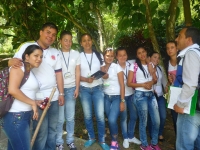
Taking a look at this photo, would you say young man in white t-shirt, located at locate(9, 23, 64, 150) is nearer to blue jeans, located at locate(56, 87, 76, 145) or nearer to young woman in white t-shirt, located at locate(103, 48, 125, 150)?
blue jeans, located at locate(56, 87, 76, 145)

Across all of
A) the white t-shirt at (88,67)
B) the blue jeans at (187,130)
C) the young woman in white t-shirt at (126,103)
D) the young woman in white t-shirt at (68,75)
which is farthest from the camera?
the young woman in white t-shirt at (126,103)

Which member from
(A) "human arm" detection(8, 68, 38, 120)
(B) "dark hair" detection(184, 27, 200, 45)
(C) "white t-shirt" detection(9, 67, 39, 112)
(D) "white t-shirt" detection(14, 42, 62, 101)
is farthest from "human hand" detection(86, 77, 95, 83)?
(B) "dark hair" detection(184, 27, 200, 45)

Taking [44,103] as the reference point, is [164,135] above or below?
below

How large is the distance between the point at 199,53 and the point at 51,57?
161cm

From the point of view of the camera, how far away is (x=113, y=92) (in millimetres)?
3209

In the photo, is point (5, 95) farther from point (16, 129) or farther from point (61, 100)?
point (61, 100)

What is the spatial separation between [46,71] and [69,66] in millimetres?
505

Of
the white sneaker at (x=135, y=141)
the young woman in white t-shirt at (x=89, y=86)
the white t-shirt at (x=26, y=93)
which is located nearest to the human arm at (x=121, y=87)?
the young woman in white t-shirt at (x=89, y=86)

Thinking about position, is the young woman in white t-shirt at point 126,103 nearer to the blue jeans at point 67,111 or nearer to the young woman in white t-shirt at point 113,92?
the young woman in white t-shirt at point 113,92

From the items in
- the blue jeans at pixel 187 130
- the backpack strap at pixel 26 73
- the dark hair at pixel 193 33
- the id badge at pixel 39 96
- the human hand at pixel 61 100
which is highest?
the dark hair at pixel 193 33

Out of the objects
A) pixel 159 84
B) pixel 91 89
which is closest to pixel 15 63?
pixel 91 89

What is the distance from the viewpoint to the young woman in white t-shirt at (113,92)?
3182 millimetres

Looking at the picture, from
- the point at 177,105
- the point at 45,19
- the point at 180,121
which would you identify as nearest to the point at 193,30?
the point at 177,105

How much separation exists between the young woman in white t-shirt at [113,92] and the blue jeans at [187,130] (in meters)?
1.00
